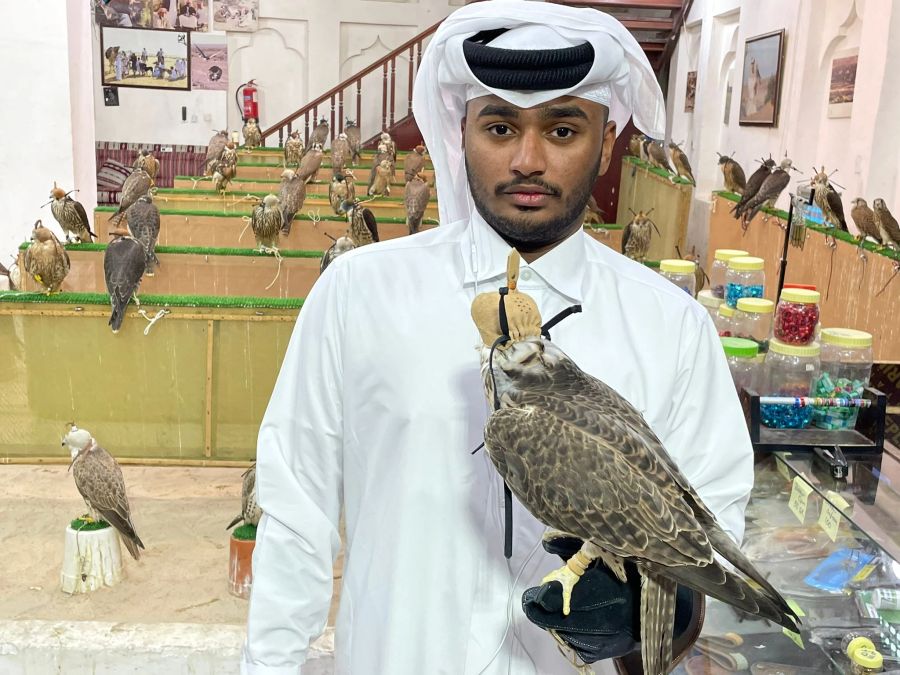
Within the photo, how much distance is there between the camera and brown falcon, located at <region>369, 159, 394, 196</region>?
900 cm

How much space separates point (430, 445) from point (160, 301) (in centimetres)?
323

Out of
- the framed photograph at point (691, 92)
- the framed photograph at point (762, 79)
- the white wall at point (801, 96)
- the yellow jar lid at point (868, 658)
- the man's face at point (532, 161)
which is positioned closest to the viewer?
the man's face at point (532, 161)

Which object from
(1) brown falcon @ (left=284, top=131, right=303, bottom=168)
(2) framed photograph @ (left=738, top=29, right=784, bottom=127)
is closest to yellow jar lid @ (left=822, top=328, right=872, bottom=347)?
(2) framed photograph @ (left=738, top=29, right=784, bottom=127)

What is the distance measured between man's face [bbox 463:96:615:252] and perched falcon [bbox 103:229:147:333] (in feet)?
10.9

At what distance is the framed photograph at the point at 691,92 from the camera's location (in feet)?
39.9

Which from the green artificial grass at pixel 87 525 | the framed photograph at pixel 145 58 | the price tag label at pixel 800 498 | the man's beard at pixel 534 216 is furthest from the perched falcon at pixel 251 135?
the man's beard at pixel 534 216

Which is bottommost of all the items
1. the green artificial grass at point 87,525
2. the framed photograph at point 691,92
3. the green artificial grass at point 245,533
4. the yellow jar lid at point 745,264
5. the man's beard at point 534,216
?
the green artificial grass at point 87,525

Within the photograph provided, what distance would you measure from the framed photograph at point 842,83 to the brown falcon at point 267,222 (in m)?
4.79

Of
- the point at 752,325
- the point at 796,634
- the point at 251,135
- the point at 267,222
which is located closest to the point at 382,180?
the point at 267,222

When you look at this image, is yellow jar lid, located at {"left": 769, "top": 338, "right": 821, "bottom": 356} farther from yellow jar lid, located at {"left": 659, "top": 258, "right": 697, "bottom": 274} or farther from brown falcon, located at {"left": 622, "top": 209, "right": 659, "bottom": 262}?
brown falcon, located at {"left": 622, "top": 209, "right": 659, "bottom": 262}

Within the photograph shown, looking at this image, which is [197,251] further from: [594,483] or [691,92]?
[691,92]

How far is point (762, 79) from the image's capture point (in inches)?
365

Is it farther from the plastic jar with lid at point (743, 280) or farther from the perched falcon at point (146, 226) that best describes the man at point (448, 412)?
the perched falcon at point (146, 226)

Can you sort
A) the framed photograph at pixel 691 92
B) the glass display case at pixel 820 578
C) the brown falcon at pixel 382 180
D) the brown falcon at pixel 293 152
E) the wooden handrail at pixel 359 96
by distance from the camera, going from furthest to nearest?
1. the wooden handrail at pixel 359 96
2. the framed photograph at pixel 691 92
3. the brown falcon at pixel 293 152
4. the brown falcon at pixel 382 180
5. the glass display case at pixel 820 578
